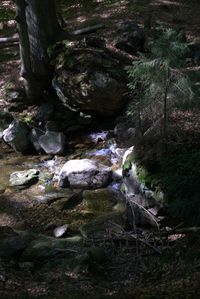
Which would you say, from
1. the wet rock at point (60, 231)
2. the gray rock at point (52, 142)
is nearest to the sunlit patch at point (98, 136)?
the gray rock at point (52, 142)

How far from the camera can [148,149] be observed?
30.0 feet

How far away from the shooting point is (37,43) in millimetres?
14703

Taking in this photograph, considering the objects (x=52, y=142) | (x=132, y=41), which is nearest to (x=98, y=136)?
(x=52, y=142)

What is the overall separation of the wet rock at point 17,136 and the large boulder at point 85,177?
8.08ft

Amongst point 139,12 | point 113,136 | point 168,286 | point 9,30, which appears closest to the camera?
point 168,286

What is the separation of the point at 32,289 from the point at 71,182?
588 cm

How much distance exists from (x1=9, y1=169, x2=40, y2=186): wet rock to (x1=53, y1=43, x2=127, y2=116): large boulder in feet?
9.39

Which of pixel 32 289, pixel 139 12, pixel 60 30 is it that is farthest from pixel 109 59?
pixel 32 289

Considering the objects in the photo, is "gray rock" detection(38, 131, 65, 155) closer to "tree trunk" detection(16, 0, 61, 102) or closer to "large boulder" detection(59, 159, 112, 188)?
"large boulder" detection(59, 159, 112, 188)

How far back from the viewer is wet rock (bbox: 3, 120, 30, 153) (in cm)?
1348

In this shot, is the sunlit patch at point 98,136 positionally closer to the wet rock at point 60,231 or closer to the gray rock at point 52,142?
the gray rock at point 52,142

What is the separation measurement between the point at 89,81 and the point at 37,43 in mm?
2607

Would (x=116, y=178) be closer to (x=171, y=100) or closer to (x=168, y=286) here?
(x=171, y=100)

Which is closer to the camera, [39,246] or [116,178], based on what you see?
[39,246]
